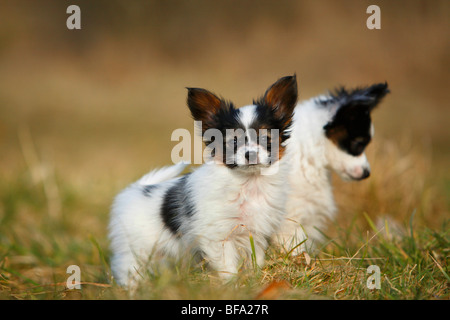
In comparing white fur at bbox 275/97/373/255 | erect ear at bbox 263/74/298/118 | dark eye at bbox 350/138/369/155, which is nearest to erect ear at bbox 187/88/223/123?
erect ear at bbox 263/74/298/118

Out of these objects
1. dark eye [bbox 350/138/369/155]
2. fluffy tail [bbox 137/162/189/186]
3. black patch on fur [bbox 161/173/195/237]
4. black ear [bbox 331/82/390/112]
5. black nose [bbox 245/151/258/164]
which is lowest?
black patch on fur [bbox 161/173/195/237]

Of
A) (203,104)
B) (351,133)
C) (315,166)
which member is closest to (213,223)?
(203,104)

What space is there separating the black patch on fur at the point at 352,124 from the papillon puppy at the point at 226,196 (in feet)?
2.54

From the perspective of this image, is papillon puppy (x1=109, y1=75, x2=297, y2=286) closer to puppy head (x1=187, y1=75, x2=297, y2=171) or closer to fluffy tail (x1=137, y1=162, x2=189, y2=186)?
puppy head (x1=187, y1=75, x2=297, y2=171)

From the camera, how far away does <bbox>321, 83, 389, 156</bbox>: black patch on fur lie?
11.5 feet

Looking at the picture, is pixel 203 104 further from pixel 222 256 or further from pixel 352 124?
pixel 352 124

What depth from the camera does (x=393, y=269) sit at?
9.99ft

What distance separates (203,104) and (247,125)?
0.34 m

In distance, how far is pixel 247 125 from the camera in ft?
8.81

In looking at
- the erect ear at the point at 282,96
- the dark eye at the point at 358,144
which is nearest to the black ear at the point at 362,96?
the dark eye at the point at 358,144

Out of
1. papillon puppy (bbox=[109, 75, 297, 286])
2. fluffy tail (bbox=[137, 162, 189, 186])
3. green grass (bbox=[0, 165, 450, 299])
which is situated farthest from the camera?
fluffy tail (bbox=[137, 162, 189, 186])

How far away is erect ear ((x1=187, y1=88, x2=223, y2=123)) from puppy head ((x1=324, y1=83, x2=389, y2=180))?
1.17m

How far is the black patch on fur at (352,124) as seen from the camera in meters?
3.50

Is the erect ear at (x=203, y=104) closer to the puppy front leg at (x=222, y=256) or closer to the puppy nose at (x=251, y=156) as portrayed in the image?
the puppy nose at (x=251, y=156)
